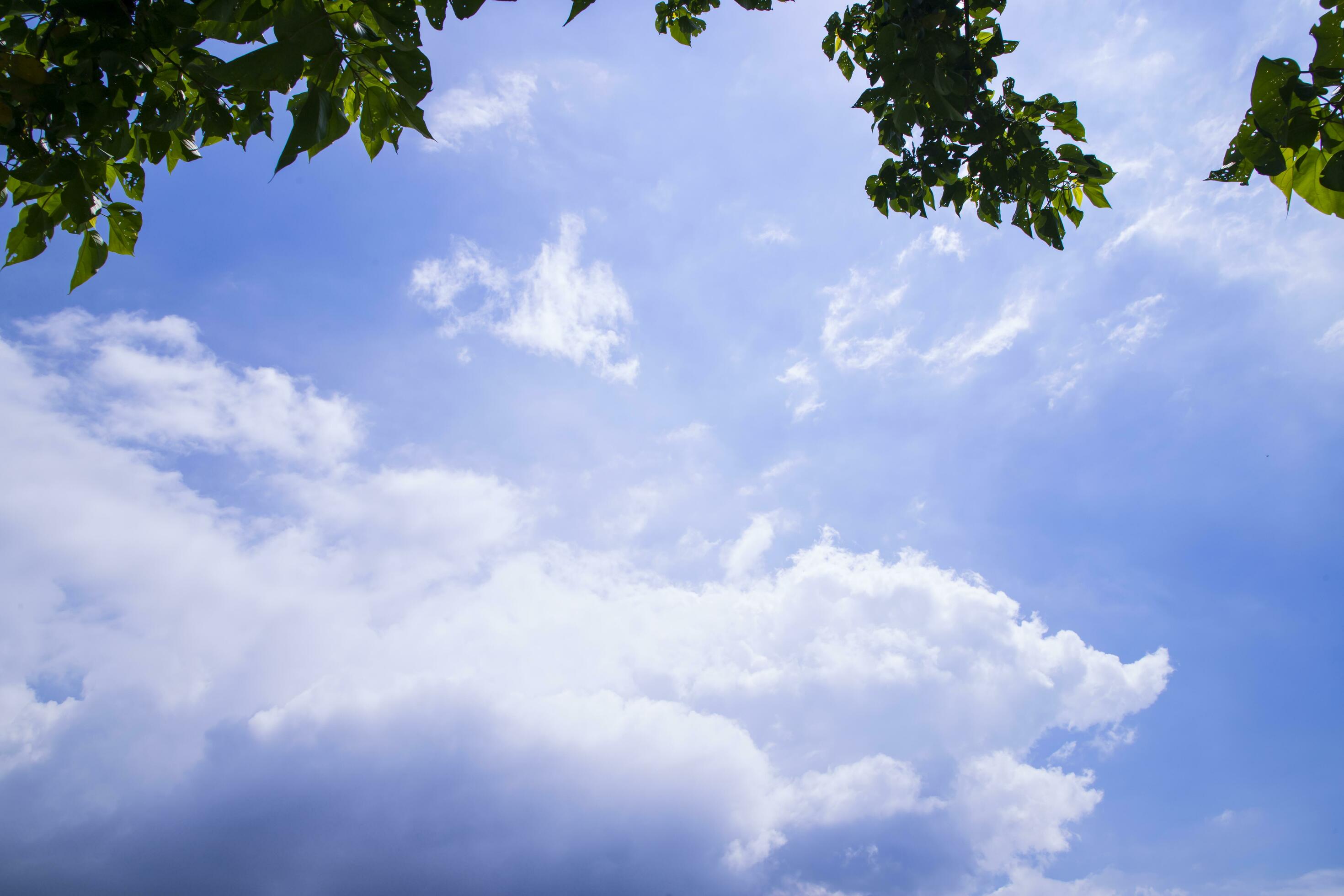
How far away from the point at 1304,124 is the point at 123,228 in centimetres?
525

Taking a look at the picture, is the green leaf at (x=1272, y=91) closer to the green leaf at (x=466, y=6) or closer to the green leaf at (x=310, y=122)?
the green leaf at (x=466, y=6)

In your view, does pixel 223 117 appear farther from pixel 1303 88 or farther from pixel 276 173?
pixel 1303 88

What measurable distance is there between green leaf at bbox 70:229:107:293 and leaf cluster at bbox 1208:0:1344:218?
5.11 metres

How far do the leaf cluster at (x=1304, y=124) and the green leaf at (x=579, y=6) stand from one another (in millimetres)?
2326

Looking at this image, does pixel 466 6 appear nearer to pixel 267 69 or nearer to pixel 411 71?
pixel 411 71

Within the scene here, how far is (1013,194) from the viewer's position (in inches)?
204

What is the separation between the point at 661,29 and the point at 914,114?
11.8ft

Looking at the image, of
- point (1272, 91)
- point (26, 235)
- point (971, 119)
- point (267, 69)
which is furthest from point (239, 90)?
point (971, 119)

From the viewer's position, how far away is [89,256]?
10.7 feet

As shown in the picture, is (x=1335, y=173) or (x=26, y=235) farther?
(x=26, y=235)

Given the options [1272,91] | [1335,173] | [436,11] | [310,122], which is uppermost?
[436,11]

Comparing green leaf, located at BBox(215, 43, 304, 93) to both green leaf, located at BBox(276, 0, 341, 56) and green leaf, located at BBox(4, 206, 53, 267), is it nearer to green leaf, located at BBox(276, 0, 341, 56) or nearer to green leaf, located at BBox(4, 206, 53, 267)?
green leaf, located at BBox(276, 0, 341, 56)

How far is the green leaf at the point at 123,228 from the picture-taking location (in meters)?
3.34

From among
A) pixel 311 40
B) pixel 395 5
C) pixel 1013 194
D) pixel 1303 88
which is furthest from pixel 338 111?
pixel 1013 194
